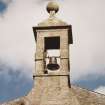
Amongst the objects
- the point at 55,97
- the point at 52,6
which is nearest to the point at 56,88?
the point at 55,97

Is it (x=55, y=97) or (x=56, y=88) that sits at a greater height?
(x=56, y=88)

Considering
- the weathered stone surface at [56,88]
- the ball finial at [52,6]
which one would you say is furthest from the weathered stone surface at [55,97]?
the ball finial at [52,6]

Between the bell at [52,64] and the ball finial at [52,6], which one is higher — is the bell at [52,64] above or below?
below

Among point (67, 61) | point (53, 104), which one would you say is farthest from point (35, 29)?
point (53, 104)

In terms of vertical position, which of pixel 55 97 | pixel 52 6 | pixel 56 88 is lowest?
pixel 55 97

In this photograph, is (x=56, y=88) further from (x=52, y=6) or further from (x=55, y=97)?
(x=52, y=6)

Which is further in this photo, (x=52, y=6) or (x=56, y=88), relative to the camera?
(x=52, y=6)

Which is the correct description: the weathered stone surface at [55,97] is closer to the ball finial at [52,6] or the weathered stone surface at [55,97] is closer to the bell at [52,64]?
the bell at [52,64]

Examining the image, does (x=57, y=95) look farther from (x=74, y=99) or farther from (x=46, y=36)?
(x=46, y=36)

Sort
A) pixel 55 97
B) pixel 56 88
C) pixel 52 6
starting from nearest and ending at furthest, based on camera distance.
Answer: pixel 55 97, pixel 56 88, pixel 52 6

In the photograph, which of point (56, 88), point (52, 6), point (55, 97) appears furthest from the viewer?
→ point (52, 6)

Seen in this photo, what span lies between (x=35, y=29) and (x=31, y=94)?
3119 millimetres

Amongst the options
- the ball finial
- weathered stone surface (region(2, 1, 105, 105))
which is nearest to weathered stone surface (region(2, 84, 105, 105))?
weathered stone surface (region(2, 1, 105, 105))

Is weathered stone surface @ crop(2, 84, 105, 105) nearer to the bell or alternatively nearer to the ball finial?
the bell
